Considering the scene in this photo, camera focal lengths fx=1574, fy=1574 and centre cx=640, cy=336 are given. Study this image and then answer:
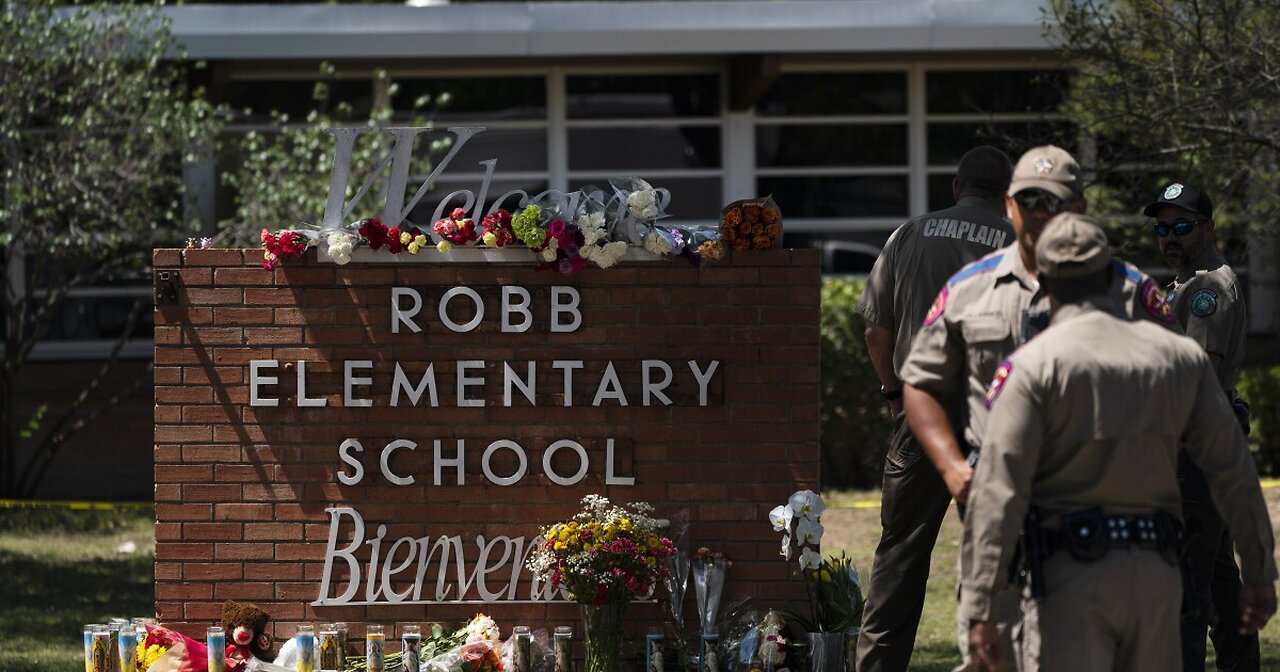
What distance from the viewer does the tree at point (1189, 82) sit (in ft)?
29.9

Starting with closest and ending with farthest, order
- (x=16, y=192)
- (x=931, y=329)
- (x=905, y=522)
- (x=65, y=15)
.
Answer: (x=931, y=329) → (x=905, y=522) → (x=16, y=192) → (x=65, y=15)

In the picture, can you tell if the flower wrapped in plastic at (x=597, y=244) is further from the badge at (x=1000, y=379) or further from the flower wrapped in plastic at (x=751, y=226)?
the badge at (x=1000, y=379)

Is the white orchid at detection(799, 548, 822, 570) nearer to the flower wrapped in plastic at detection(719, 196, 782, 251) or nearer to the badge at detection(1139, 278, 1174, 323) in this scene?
the flower wrapped in plastic at detection(719, 196, 782, 251)

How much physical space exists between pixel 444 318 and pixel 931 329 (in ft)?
8.26

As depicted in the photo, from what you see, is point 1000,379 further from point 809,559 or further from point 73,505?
point 73,505

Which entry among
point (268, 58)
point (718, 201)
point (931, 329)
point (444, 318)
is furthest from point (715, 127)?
point (931, 329)

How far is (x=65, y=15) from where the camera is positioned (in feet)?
41.0

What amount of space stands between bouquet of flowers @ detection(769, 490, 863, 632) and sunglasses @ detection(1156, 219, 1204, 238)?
1.64 metres

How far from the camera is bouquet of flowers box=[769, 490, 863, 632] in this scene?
6.08m

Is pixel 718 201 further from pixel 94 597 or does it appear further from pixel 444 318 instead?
pixel 444 318

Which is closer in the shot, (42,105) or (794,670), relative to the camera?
(794,670)

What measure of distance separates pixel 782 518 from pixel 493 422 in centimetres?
120

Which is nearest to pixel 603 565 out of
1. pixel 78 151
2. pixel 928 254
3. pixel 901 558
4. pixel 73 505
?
pixel 901 558

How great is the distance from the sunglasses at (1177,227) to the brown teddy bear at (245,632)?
12.3ft
